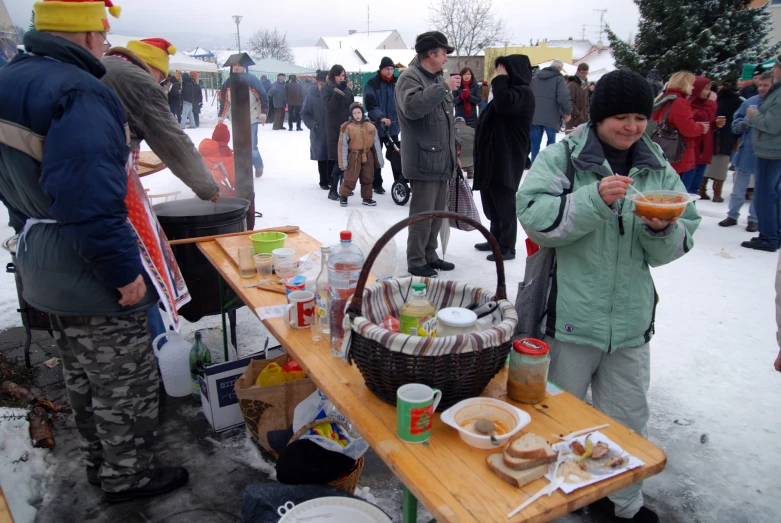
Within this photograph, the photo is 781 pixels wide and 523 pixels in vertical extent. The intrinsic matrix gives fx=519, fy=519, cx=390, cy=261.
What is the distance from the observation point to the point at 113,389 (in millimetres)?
2303

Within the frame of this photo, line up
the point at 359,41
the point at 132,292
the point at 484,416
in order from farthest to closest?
the point at 359,41
the point at 132,292
the point at 484,416

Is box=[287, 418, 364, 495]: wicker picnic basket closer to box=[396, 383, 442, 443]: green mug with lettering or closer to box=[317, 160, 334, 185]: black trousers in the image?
box=[396, 383, 442, 443]: green mug with lettering

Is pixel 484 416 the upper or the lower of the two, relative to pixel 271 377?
upper

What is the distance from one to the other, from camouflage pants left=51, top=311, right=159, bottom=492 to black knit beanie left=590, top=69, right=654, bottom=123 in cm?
214

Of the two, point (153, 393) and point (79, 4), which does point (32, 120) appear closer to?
point (79, 4)

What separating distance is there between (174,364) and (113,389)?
0.99 m

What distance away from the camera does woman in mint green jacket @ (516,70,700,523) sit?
1.94 meters

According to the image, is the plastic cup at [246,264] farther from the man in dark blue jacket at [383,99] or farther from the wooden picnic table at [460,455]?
the man in dark blue jacket at [383,99]

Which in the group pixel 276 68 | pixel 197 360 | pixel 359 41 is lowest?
pixel 197 360

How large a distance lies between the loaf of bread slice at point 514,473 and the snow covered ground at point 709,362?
5.41ft

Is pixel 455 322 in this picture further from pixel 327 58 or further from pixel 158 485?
pixel 327 58

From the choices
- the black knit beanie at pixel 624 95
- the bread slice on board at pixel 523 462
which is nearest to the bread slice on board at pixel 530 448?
the bread slice on board at pixel 523 462

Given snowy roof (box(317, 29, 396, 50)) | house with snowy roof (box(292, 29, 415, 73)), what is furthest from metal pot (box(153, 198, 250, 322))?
snowy roof (box(317, 29, 396, 50))

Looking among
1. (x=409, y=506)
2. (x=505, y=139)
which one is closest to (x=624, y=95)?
(x=409, y=506)
